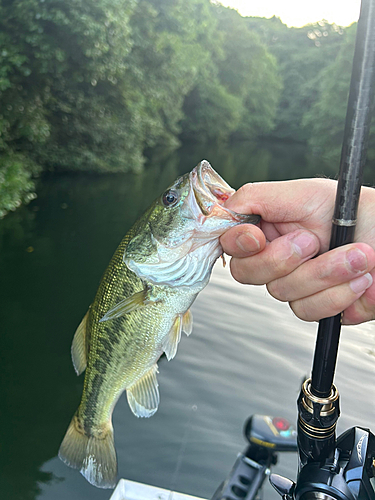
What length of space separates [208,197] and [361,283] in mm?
657

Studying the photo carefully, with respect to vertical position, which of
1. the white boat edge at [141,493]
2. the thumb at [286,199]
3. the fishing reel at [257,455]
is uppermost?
the thumb at [286,199]

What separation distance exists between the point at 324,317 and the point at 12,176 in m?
11.8

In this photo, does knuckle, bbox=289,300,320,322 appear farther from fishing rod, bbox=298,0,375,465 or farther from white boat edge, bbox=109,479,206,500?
white boat edge, bbox=109,479,206,500

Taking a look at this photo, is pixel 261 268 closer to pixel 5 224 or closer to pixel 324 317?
pixel 324 317

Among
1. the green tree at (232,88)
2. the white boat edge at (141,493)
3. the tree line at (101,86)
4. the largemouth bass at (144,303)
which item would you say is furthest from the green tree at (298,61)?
the largemouth bass at (144,303)

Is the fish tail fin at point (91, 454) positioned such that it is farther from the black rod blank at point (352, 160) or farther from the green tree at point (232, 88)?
the green tree at point (232, 88)

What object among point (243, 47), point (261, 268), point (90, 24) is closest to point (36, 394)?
point (261, 268)

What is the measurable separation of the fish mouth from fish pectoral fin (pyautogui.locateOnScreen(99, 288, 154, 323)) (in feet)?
1.45

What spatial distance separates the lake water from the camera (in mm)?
4590

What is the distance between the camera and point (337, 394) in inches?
59.3

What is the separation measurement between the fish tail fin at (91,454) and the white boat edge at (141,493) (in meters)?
1.29

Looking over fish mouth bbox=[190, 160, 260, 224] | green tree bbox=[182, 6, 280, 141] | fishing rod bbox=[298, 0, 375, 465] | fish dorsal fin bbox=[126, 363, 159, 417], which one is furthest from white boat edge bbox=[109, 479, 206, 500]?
green tree bbox=[182, 6, 280, 141]

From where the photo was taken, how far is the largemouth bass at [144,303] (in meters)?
1.84

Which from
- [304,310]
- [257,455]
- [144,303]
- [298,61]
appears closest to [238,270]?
[304,310]
